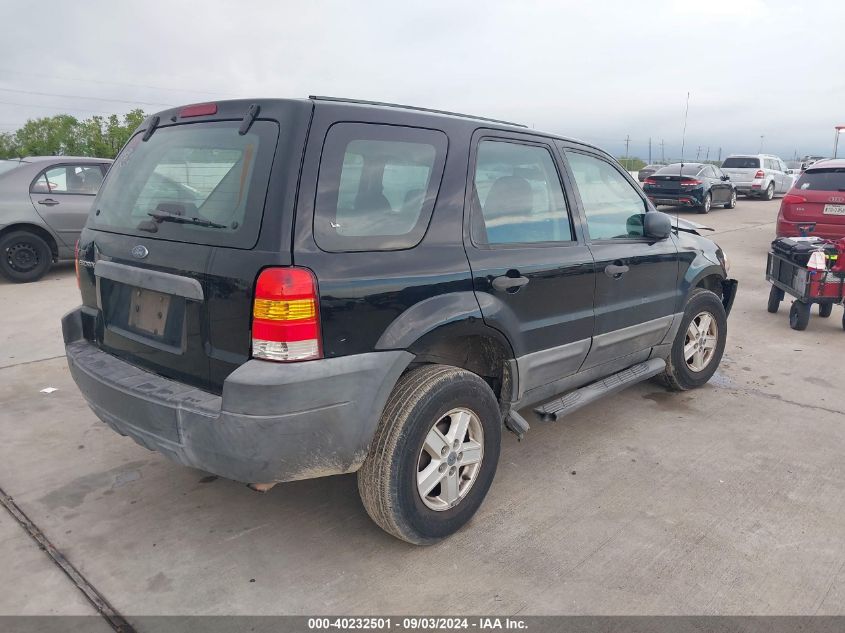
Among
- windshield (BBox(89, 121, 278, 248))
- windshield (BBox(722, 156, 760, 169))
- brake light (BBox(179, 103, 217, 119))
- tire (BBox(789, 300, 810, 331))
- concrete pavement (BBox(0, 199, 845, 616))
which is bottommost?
concrete pavement (BBox(0, 199, 845, 616))

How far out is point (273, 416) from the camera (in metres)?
2.37

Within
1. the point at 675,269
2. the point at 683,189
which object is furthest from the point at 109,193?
the point at 683,189

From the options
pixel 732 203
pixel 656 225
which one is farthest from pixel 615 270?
pixel 732 203

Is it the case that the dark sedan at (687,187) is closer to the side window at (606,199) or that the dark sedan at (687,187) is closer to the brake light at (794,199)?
the brake light at (794,199)

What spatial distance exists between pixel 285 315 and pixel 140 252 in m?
0.86

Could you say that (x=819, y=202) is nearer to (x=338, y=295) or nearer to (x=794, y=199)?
(x=794, y=199)

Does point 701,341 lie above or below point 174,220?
below

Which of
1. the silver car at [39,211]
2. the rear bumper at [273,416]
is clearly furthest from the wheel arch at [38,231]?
the rear bumper at [273,416]

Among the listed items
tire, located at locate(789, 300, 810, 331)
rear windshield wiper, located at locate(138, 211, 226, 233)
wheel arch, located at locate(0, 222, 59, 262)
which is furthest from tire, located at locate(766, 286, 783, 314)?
wheel arch, located at locate(0, 222, 59, 262)

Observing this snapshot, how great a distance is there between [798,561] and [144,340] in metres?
2.95

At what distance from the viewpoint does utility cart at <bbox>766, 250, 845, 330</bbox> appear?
20.6 feet

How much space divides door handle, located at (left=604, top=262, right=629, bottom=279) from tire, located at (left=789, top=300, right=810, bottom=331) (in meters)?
3.70

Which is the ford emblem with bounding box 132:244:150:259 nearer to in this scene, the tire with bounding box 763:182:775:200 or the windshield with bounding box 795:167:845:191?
the windshield with bounding box 795:167:845:191
